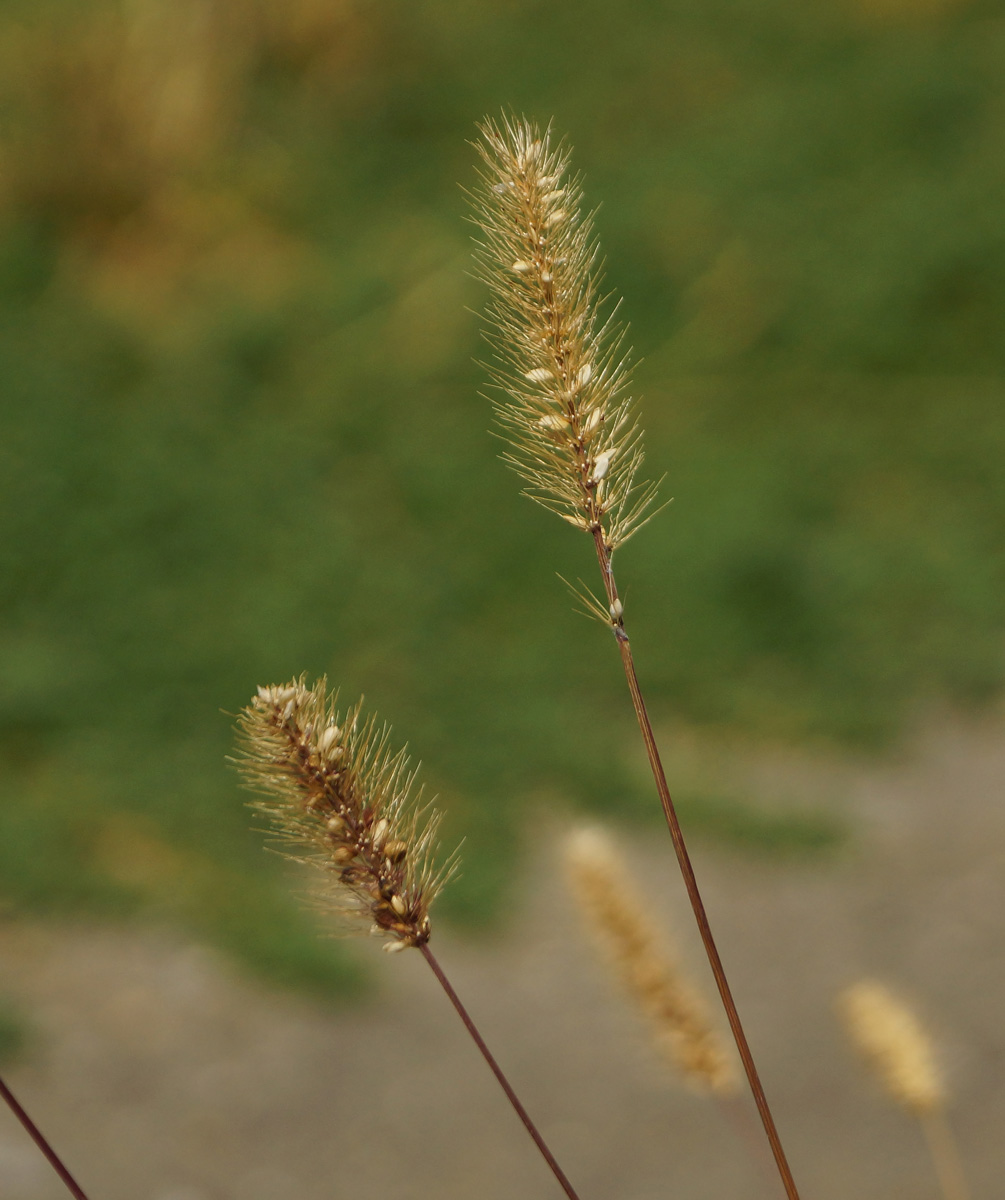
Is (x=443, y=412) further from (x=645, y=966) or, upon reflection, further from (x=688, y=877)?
(x=688, y=877)

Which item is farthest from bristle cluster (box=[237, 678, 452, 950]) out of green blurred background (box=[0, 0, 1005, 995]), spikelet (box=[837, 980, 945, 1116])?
green blurred background (box=[0, 0, 1005, 995])

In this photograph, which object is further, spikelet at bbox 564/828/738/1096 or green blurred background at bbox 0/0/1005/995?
green blurred background at bbox 0/0/1005/995

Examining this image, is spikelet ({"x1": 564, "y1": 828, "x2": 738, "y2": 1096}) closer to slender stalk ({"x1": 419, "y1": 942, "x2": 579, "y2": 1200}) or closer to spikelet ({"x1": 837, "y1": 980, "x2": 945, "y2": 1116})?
spikelet ({"x1": 837, "y1": 980, "x2": 945, "y2": 1116})

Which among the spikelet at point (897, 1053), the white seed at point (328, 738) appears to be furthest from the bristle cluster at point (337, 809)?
the spikelet at point (897, 1053)

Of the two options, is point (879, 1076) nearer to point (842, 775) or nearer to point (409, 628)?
point (842, 775)

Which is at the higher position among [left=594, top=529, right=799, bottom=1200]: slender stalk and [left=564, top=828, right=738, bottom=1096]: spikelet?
[left=564, top=828, right=738, bottom=1096]: spikelet

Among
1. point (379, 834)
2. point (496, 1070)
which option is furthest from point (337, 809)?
point (496, 1070)
